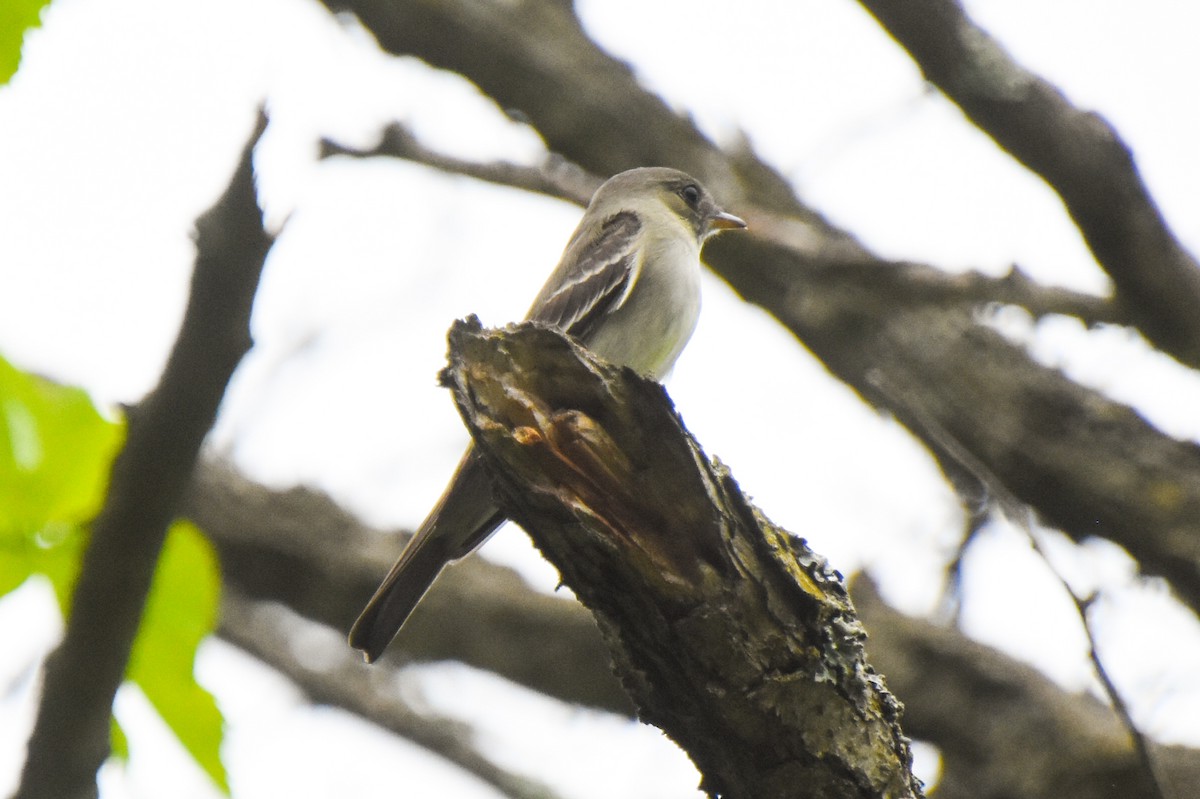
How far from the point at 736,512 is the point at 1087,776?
→ 3537 mm

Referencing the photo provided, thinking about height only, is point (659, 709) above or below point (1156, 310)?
below

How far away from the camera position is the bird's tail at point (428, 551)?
4.19 meters

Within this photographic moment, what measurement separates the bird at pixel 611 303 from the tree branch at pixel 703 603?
3.61ft

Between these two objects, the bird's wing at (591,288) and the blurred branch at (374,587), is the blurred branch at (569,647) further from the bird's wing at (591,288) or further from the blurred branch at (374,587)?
the bird's wing at (591,288)

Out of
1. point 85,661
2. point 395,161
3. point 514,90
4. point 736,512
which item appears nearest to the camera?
point 85,661

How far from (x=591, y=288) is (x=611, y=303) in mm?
106

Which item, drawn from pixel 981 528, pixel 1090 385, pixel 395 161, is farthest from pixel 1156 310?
pixel 395 161

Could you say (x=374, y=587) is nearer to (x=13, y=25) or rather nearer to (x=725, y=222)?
(x=725, y=222)

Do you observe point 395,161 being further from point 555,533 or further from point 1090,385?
point 1090,385

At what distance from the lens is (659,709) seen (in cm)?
259

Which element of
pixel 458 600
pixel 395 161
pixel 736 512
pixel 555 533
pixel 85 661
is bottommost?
pixel 458 600

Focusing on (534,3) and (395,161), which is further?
(534,3)

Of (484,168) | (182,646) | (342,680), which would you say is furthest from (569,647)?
(182,646)

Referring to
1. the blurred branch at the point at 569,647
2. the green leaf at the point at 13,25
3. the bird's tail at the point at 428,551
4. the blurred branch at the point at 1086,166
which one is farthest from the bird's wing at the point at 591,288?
the green leaf at the point at 13,25
